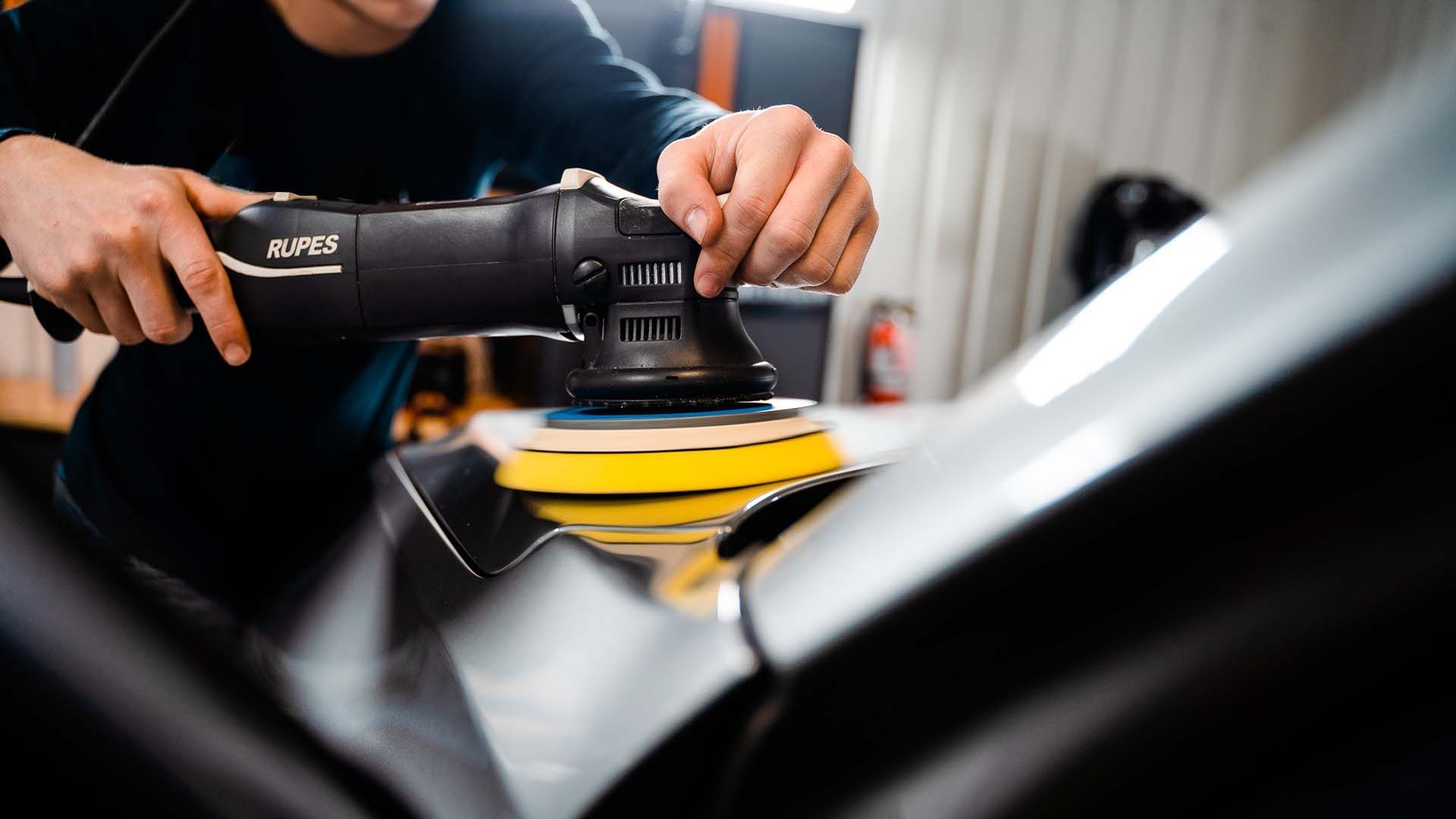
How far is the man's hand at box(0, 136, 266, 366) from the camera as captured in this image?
380 mm

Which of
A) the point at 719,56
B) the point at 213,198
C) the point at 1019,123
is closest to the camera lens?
the point at 213,198

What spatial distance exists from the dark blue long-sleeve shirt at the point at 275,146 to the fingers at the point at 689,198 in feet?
0.27

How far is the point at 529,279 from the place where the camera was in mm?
391

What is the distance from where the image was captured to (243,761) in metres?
0.16

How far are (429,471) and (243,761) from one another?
31cm

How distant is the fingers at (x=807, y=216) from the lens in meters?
0.37

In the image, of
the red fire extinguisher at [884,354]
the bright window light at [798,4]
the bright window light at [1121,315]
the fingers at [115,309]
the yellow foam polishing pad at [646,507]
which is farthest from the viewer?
the red fire extinguisher at [884,354]

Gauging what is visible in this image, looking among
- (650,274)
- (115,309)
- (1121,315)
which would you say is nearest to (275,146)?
(115,309)

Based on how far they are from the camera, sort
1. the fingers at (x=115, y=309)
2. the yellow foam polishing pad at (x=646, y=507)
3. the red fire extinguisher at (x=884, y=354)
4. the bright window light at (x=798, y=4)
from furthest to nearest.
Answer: the red fire extinguisher at (x=884, y=354), the bright window light at (x=798, y=4), the fingers at (x=115, y=309), the yellow foam polishing pad at (x=646, y=507)

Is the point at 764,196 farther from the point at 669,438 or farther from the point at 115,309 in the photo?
the point at 115,309

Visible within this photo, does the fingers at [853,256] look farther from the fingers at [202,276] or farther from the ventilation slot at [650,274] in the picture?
the fingers at [202,276]

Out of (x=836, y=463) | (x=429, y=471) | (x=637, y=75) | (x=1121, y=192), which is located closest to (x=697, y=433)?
(x=836, y=463)

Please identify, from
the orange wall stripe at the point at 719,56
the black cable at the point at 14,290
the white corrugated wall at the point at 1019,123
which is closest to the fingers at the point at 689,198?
the orange wall stripe at the point at 719,56

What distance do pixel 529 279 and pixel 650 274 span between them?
0.06 m
